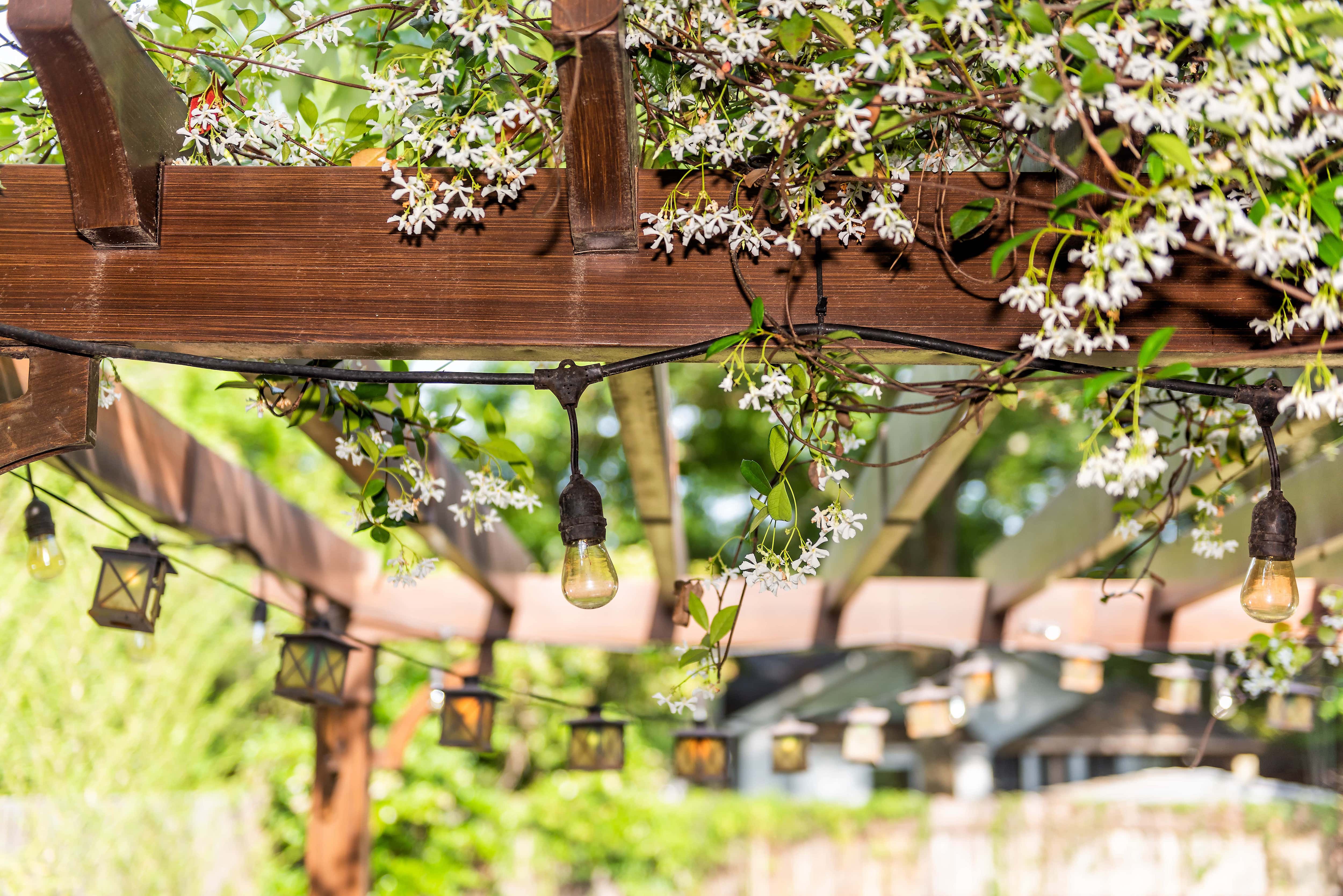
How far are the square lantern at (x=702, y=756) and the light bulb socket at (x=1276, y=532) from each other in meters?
2.79

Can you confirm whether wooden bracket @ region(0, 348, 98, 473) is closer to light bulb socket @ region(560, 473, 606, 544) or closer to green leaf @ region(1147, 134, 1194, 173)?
light bulb socket @ region(560, 473, 606, 544)

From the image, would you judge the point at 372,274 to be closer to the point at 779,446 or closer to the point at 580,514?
the point at 580,514

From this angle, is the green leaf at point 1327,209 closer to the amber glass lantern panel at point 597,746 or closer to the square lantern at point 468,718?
the square lantern at point 468,718

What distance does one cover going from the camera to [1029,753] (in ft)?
30.5

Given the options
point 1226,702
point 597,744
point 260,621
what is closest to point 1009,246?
point 1226,702

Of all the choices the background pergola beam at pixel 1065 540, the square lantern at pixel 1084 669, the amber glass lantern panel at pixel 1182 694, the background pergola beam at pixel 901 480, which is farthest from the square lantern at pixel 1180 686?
the background pergola beam at pixel 901 480

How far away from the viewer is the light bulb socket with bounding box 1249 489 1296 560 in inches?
45.2

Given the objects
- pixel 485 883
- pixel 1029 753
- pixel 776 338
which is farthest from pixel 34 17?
pixel 1029 753

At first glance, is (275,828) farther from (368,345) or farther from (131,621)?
(368,345)

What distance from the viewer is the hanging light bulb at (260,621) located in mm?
2980

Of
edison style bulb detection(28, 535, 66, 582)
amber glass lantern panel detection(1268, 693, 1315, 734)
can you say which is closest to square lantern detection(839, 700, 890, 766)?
amber glass lantern panel detection(1268, 693, 1315, 734)

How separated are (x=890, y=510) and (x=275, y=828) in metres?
4.16

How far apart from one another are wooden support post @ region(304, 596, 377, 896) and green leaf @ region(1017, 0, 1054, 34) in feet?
9.63

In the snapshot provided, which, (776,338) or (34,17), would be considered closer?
(34,17)
